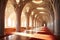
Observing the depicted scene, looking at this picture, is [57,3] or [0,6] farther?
[57,3]

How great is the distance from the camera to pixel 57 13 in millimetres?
17109

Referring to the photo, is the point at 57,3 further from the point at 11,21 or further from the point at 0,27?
the point at 11,21

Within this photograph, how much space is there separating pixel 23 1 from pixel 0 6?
1003cm

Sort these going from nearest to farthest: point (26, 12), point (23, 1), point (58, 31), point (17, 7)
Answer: point (58, 31) < point (17, 7) < point (23, 1) < point (26, 12)

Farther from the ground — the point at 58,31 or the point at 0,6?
the point at 0,6

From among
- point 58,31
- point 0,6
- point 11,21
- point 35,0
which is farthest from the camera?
point 11,21

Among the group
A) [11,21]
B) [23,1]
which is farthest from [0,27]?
[11,21]

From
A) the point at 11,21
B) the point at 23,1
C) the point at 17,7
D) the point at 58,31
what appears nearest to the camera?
the point at 58,31

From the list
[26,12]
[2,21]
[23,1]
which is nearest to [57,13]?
[2,21]

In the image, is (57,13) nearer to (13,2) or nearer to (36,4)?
(13,2)

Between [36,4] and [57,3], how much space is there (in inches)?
642

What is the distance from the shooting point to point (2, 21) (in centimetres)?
1423

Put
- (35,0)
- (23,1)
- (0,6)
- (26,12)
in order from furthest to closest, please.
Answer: (26,12), (35,0), (23,1), (0,6)

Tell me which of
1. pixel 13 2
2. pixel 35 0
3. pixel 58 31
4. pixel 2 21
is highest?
pixel 35 0
